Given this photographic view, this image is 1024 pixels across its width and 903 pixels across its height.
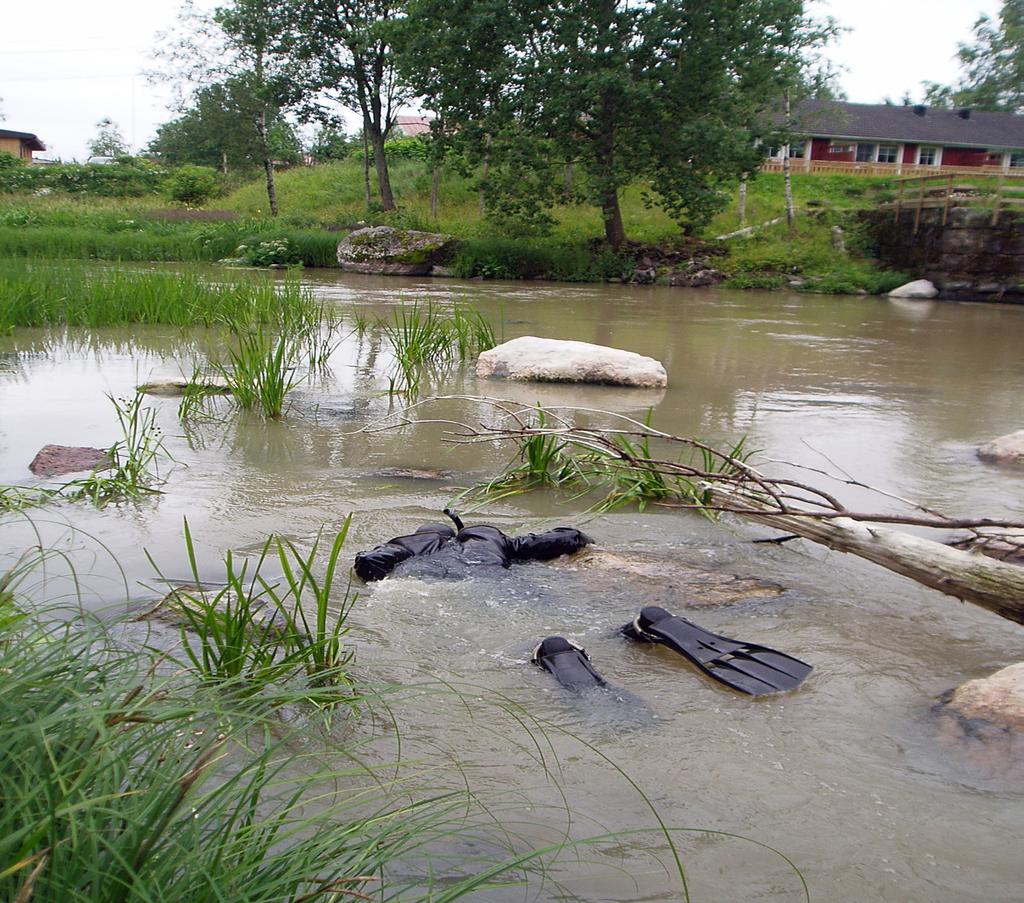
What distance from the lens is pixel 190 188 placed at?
121ft

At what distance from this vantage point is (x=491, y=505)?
464 centimetres

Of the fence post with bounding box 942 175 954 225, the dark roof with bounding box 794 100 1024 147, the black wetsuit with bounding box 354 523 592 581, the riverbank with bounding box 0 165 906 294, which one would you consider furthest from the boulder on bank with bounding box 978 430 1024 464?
the dark roof with bounding box 794 100 1024 147

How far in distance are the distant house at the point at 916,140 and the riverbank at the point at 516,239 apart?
15711 millimetres

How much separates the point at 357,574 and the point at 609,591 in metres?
1.01

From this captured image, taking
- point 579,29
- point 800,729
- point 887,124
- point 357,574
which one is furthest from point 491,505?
point 887,124

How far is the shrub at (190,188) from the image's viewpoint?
120 feet

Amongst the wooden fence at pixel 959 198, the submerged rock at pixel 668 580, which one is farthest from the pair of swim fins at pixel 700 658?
the wooden fence at pixel 959 198

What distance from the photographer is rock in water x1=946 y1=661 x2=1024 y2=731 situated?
2.58 meters

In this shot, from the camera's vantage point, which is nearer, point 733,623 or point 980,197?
point 733,623

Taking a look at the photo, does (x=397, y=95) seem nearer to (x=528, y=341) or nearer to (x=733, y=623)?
(x=528, y=341)

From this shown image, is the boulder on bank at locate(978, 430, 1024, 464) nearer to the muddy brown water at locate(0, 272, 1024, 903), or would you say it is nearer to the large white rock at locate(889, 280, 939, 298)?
the muddy brown water at locate(0, 272, 1024, 903)

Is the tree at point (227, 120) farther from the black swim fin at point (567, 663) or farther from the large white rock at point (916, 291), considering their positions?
the black swim fin at point (567, 663)

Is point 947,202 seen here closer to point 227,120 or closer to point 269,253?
point 269,253

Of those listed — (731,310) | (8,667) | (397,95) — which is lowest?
(731,310)
